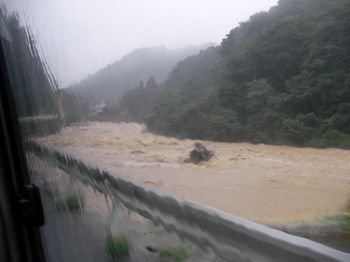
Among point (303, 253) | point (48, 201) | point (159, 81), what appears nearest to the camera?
point (303, 253)

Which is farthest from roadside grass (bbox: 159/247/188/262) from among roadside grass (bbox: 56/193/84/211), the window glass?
roadside grass (bbox: 56/193/84/211)

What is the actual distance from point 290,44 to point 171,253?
961mm

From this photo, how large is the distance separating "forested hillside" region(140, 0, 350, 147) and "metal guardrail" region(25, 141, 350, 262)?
1.00 ft

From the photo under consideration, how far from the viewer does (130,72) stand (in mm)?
2123

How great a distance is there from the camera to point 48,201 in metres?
2.54

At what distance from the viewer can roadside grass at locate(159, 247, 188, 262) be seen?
70.6 inches

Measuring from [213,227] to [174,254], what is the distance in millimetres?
254

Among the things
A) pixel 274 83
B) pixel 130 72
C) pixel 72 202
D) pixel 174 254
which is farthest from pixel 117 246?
pixel 274 83

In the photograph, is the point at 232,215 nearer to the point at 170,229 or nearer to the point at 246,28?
the point at 170,229

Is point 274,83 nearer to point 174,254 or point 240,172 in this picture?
point 240,172

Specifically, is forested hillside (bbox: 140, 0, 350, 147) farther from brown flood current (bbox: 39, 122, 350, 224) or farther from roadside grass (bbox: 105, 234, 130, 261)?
roadside grass (bbox: 105, 234, 130, 261)

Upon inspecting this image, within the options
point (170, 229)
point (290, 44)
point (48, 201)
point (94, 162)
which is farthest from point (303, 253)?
point (48, 201)

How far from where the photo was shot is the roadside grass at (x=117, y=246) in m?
2.04

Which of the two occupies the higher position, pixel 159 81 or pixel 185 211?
pixel 159 81
